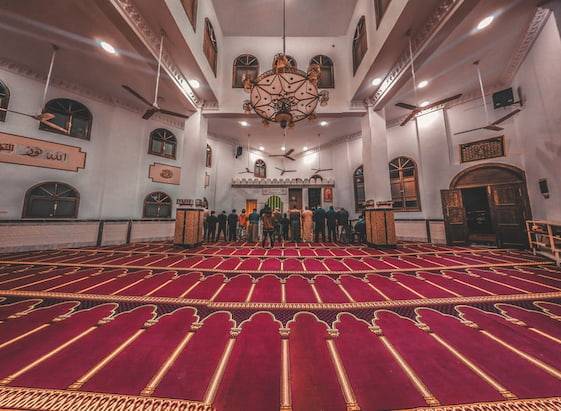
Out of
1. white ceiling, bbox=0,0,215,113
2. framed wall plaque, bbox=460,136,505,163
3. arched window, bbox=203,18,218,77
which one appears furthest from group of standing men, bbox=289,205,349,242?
arched window, bbox=203,18,218,77

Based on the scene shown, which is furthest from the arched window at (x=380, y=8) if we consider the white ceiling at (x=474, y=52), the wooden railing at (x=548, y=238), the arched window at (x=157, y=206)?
the arched window at (x=157, y=206)

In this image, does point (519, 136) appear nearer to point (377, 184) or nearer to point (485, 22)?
point (485, 22)

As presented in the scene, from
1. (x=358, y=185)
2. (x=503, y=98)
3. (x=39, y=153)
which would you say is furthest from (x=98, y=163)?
(x=503, y=98)

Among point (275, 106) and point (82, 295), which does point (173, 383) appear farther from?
point (275, 106)

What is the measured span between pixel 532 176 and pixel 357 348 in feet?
23.3

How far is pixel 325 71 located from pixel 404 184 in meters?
5.08

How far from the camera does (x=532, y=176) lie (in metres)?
4.87

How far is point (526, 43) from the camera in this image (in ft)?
14.1

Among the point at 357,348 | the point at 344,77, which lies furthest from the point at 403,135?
the point at 357,348

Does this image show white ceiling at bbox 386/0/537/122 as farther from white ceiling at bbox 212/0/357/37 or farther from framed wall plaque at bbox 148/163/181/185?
framed wall plaque at bbox 148/163/181/185

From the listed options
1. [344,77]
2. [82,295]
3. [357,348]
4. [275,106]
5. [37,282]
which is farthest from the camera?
[344,77]

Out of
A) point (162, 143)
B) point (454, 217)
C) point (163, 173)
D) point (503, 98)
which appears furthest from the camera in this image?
point (162, 143)

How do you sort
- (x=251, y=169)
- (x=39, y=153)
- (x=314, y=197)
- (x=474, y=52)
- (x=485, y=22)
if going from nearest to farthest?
(x=485, y=22), (x=474, y=52), (x=39, y=153), (x=314, y=197), (x=251, y=169)

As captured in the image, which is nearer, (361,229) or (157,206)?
(361,229)
